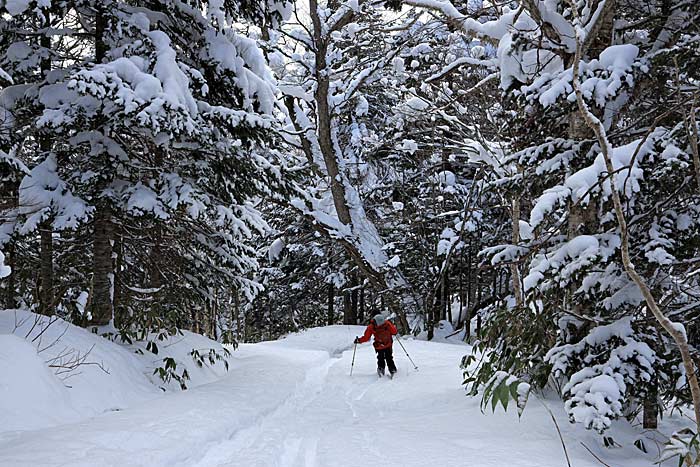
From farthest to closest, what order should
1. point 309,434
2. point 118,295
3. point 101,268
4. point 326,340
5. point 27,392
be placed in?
1. point 326,340
2. point 118,295
3. point 101,268
4. point 309,434
5. point 27,392

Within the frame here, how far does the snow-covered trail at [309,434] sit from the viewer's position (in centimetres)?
448

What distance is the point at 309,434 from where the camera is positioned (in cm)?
594

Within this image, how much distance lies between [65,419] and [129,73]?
4273 millimetres

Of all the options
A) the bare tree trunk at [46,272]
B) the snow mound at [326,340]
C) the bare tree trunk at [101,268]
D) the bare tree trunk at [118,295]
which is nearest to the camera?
the bare tree trunk at [46,272]

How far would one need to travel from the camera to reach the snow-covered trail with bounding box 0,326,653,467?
448 centimetres

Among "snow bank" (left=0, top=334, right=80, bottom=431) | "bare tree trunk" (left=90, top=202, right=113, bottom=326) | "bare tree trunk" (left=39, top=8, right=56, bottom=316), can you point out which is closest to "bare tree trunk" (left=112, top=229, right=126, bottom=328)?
"bare tree trunk" (left=90, top=202, right=113, bottom=326)

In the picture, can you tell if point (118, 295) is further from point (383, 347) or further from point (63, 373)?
point (383, 347)

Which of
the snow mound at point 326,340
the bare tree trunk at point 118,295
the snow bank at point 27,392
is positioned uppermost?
the bare tree trunk at point 118,295

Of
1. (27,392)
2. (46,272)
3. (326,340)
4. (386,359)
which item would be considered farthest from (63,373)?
(326,340)

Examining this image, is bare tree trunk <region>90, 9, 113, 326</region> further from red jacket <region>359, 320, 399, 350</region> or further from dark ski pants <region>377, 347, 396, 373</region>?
dark ski pants <region>377, 347, 396, 373</region>

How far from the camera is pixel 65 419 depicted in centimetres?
562

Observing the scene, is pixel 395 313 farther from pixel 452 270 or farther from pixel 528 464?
pixel 528 464

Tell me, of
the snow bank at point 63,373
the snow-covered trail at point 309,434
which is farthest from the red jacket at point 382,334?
the snow bank at point 63,373

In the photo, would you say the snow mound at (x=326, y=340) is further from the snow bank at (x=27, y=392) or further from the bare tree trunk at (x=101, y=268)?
the snow bank at (x=27, y=392)
